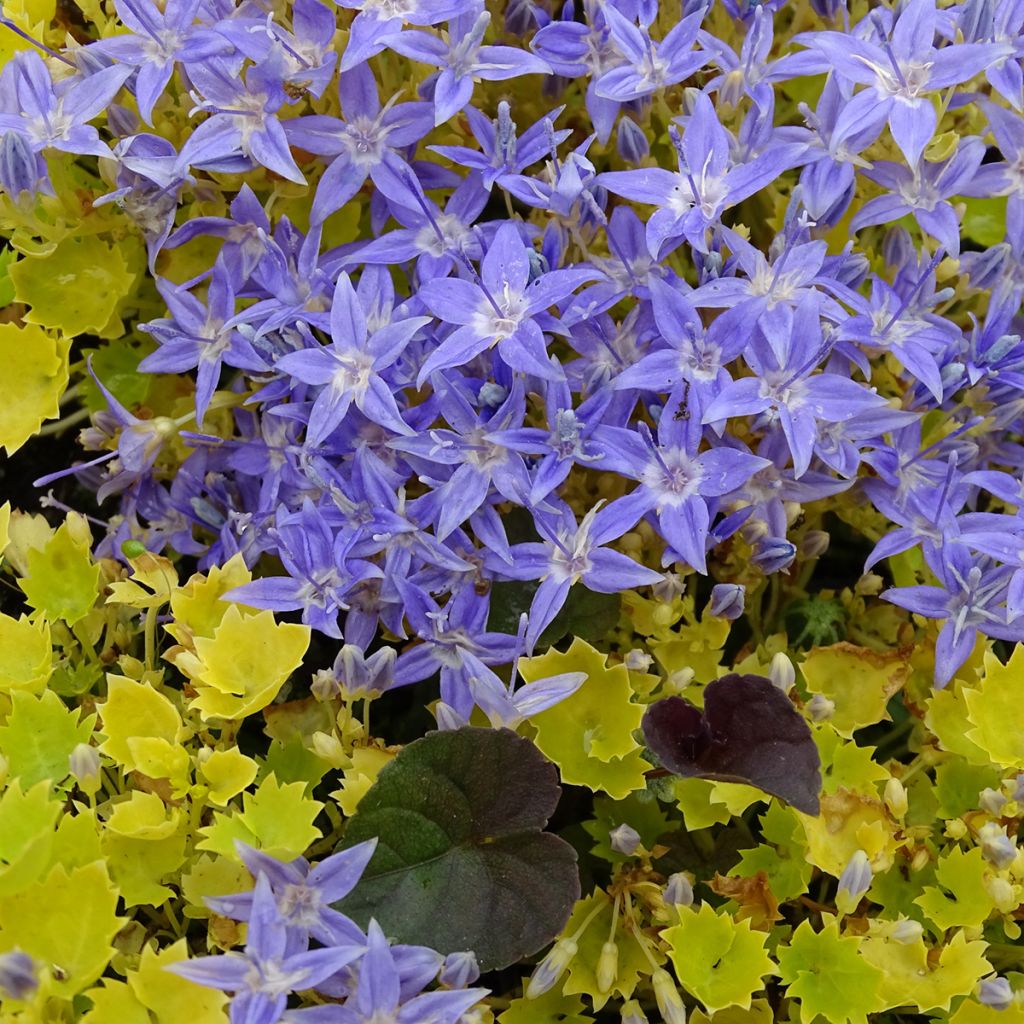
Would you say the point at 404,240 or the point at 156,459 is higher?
the point at 404,240

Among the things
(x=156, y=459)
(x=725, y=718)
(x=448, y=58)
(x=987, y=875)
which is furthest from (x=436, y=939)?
(x=448, y=58)

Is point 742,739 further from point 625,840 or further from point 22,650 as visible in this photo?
point 22,650

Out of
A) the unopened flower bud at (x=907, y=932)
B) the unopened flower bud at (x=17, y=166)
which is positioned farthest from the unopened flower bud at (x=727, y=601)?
the unopened flower bud at (x=17, y=166)

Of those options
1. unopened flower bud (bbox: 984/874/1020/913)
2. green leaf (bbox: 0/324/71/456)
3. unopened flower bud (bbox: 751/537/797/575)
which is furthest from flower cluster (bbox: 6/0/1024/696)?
unopened flower bud (bbox: 984/874/1020/913)

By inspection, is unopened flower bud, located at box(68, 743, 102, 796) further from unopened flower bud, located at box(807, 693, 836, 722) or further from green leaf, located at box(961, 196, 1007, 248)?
green leaf, located at box(961, 196, 1007, 248)

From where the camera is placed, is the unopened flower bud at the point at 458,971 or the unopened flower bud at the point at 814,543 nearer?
the unopened flower bud at the point at 458,971

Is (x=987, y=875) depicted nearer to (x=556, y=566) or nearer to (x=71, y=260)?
(x=556, y=566)

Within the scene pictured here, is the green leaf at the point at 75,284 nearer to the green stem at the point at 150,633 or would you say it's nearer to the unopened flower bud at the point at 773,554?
the green stem at the point at 150,633
